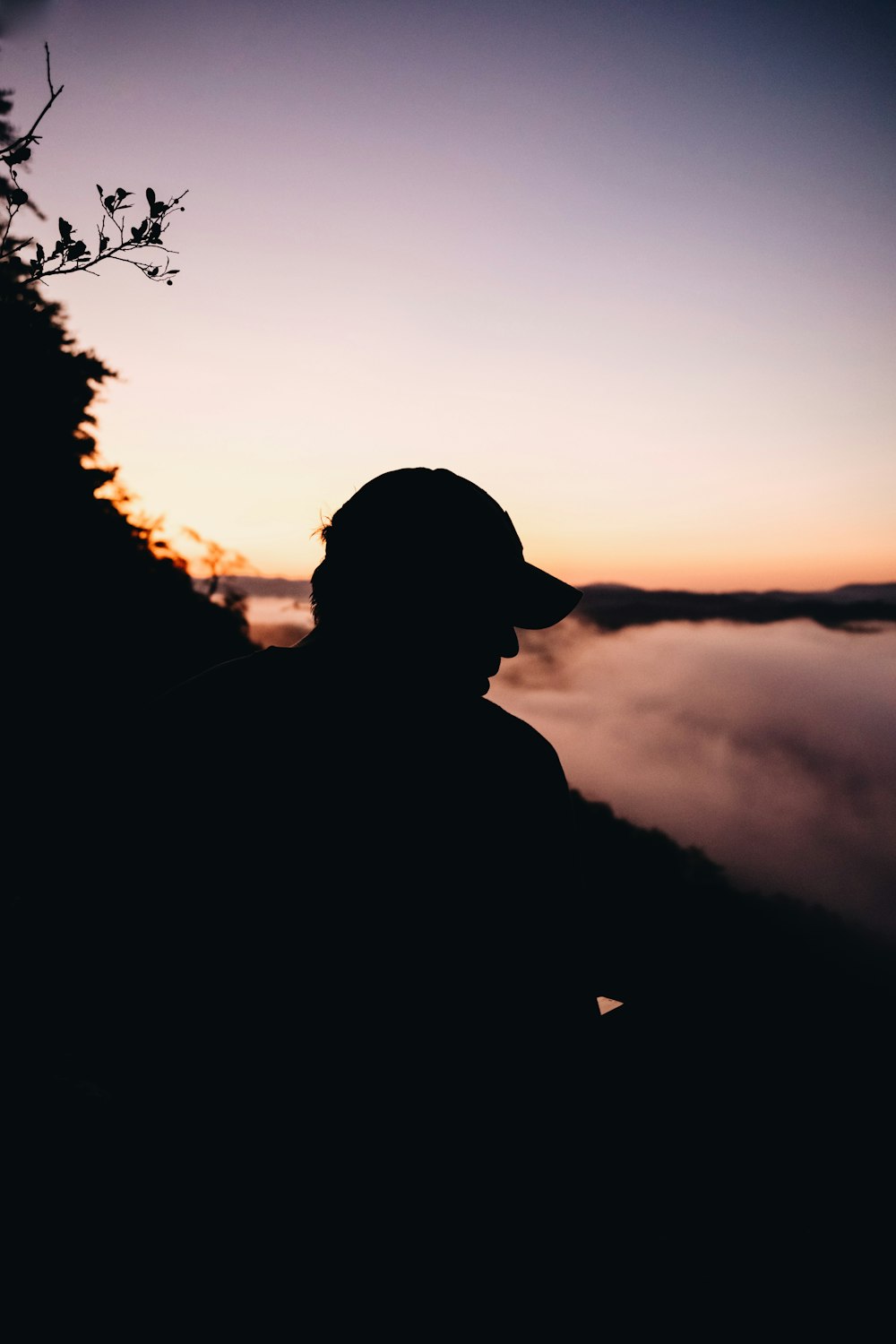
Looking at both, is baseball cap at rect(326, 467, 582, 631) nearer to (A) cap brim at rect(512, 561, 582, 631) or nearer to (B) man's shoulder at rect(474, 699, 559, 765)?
(A) cap brim at rect(512, 561, 582, 631)

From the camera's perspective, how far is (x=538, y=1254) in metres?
1.69

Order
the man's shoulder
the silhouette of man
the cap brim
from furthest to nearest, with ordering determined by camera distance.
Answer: the cap brim → the man's shoulder → the silhouette of man

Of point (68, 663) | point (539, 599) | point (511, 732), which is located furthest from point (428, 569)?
point (68, 663)

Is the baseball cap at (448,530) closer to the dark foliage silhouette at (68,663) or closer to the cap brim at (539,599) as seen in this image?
the cap brim at (539,599)

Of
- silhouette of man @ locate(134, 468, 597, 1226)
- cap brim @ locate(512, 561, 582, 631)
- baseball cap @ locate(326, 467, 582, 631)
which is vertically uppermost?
baseball cap @ locate(326, 467, 582, 631)

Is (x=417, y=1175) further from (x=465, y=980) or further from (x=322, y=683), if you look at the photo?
(x=322, y=683)

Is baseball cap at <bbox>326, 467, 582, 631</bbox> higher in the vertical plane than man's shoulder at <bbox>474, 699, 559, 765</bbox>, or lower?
higher

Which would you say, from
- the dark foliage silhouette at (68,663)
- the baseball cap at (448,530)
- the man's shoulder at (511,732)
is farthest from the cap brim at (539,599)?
the dark foliage silhouette at (68,663)

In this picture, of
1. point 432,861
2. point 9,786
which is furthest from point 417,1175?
point 9,786

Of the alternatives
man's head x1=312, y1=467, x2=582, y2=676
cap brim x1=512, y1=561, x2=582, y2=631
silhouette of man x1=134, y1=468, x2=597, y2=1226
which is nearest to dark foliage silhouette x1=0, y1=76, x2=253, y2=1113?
silhouette of man x1=134, y1=468, x2=597, y2=1226

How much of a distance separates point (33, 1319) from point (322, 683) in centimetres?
334

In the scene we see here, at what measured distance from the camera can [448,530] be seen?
5.96 ft

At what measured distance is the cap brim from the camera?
1.95 m

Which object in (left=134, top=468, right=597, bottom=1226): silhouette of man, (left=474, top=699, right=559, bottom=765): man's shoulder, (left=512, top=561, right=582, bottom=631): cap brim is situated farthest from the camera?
(left=512, top=561, right=582, bottom=631): cap brim
